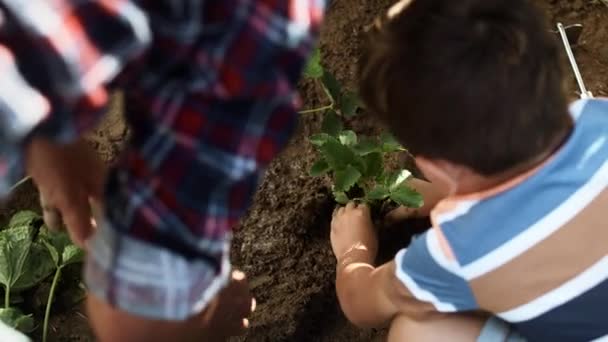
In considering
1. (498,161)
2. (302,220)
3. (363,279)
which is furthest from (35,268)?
(498,161)

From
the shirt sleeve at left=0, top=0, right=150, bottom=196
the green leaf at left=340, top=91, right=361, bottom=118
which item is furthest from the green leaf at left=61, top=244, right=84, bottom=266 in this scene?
the shirt sleeve at left=0, top=0, right=150, bottom=196

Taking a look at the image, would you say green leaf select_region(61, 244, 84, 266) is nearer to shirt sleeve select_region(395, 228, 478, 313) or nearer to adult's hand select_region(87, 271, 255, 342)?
adult's hand select_region(87, 271, 255, 342)

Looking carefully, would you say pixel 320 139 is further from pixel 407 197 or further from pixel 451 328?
pixel 451 328

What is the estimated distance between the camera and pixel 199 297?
65 centimetres

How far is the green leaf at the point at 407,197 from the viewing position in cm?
121

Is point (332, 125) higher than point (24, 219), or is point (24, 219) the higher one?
point (24, 219)

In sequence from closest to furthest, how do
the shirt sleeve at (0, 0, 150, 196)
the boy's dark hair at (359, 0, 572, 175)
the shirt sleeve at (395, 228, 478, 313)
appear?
the shirt sleeve at (0, 0, 150, 196), the boy's dark hair at (359, 0, 572, 175), the shirt sleeve at (395, 228, 478, 313)

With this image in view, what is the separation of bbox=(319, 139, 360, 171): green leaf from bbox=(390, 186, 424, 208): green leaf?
0.26 ft

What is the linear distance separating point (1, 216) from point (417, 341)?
30.6 inches

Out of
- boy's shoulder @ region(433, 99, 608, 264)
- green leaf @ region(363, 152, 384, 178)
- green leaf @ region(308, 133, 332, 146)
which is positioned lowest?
green leaf @ region(363, 152, 384, 178)

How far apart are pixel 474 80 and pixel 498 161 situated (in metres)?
0.10

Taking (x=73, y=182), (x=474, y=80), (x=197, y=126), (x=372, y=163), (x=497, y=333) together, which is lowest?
(x=497, y=333)

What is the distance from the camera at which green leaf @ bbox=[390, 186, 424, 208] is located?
1.21 metres

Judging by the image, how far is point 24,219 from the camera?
4.41 feet
